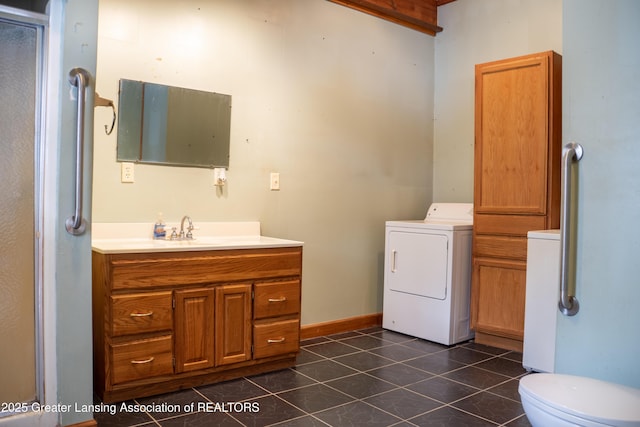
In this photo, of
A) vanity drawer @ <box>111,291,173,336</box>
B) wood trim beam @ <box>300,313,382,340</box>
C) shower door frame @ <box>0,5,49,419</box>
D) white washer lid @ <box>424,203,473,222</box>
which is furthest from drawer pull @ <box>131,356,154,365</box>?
white washer lid @ <box>424,203,473,222</box>

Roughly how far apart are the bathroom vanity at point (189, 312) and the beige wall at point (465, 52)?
2012mm

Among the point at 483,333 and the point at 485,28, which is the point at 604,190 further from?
the point at 485,28

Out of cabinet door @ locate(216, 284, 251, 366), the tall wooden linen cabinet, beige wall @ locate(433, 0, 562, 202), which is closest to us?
cabinet door @ locate(216, 284, 251, 366)

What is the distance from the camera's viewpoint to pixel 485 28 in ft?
13.9

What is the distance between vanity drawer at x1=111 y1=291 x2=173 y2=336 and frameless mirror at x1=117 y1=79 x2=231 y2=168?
866mm

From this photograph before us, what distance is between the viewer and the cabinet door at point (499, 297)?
3480mm

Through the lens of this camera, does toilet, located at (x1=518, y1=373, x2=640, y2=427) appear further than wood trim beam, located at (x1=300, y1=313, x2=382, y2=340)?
No

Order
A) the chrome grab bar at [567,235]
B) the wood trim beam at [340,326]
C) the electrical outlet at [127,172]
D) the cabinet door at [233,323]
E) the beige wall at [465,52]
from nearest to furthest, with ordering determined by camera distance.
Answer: the chrome grab bar at [567,235] < the cabinet door at [233,323] < the electrical outlet at [127,172] < the wood trim beam at [340,326] < the beige wall at [465,52]

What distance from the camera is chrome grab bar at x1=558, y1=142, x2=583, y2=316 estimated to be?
5.15ft

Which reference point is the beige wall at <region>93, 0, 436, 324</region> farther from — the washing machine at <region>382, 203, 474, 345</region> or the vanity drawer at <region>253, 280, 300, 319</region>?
the vanity drawer at <region>253, 280, 300, 319</region>

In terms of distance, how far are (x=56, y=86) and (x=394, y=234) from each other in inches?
105

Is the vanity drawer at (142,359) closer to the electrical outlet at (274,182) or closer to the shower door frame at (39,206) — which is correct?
the shower door frame at (39,206)

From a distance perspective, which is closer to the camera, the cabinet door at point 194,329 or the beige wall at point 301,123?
the cabinet door at point 194,329

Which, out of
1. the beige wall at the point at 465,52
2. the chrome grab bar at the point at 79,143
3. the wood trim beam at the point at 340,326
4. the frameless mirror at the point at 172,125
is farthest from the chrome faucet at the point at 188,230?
the beige wall at the point at 465,52
